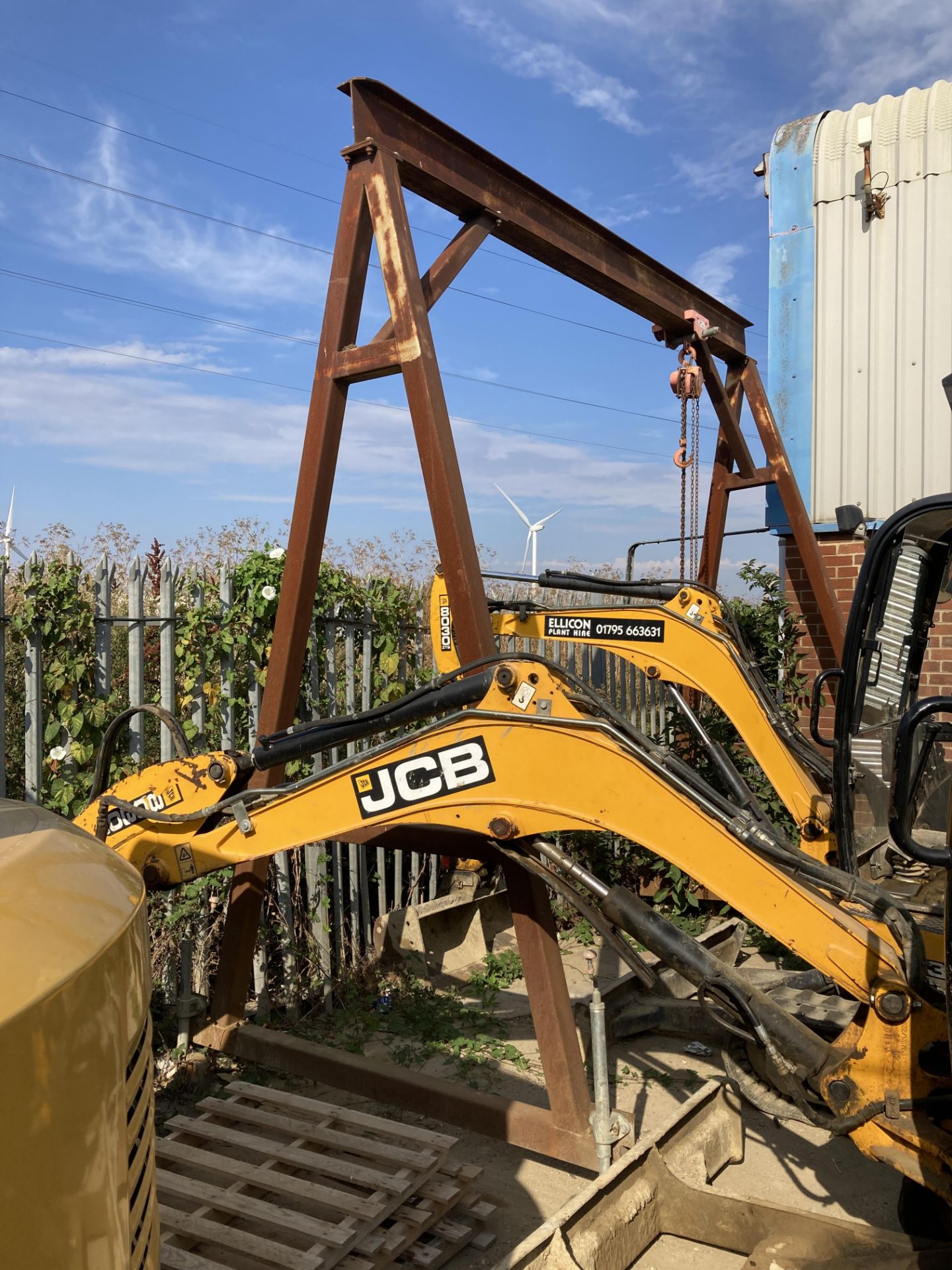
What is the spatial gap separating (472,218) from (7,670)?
11.2 feet

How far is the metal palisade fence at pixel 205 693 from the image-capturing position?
4.62 m

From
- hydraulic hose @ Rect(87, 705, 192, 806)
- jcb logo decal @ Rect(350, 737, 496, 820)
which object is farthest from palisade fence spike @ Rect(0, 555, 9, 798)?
jcb logo decal @ Rect(350, 737, 496, 820)

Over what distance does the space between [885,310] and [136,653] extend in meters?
6.76

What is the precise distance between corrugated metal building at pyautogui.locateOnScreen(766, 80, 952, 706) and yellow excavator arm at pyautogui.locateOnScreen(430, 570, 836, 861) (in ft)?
9.11

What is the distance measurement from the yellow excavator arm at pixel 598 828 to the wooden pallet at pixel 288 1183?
1.09m

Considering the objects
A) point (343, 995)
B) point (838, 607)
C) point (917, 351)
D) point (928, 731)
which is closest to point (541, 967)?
point (928, 731)

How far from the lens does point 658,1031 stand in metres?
5.64

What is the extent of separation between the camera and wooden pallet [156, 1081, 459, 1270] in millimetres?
3297

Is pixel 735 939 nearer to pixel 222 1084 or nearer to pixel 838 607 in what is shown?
pixel 838 607

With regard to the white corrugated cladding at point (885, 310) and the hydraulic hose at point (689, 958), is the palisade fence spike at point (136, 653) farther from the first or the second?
the white corrugated cladding at point (885, 310)

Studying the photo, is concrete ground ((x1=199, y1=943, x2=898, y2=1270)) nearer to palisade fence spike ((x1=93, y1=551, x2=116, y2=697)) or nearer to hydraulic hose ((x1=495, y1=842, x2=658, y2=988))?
hydraulic hose ((x1=495, y1=842, x2=658, y2=988))

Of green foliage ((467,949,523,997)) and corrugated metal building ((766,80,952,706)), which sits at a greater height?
corrugated metal building ((766,80,952,706))

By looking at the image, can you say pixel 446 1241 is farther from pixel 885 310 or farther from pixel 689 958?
pixel 885 310

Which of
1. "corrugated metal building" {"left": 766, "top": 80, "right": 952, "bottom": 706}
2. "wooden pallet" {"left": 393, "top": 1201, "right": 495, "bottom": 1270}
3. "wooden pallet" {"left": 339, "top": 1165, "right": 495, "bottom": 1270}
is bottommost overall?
"wooden pallet" {"left": 393, "top": 1201, "right": 495, "bottom": 1270}
